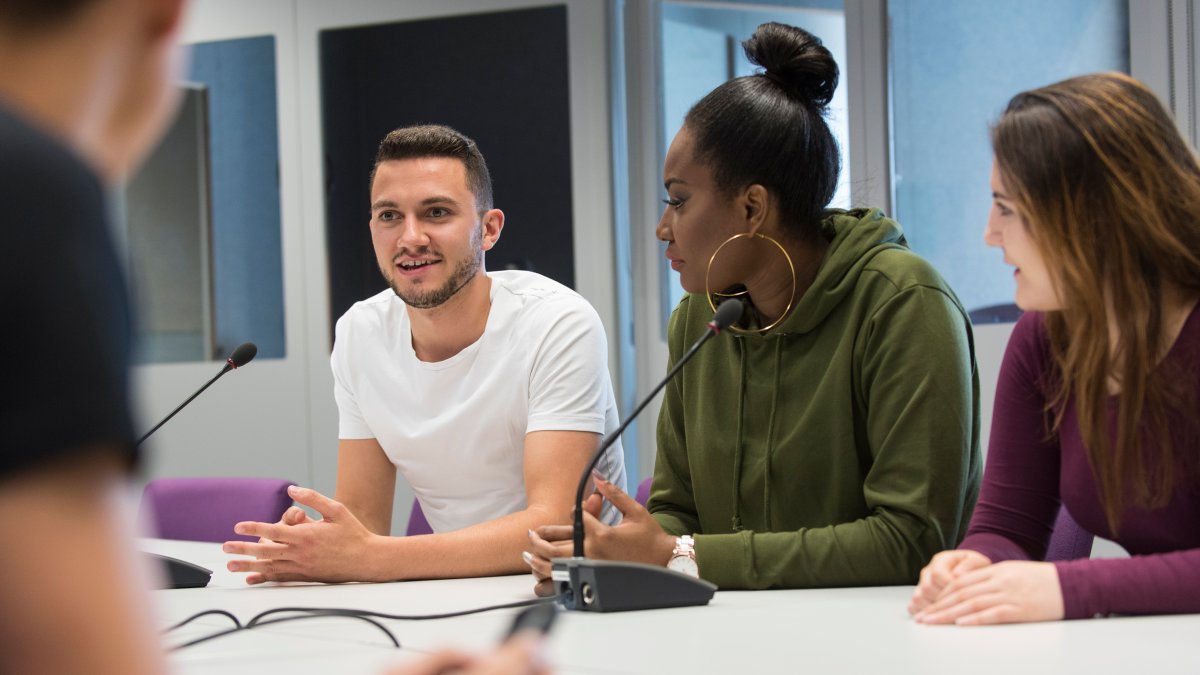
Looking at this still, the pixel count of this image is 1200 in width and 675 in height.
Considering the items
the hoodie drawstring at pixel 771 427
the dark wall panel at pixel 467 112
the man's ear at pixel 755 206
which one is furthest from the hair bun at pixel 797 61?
the dark wall panel at pixel 467 112

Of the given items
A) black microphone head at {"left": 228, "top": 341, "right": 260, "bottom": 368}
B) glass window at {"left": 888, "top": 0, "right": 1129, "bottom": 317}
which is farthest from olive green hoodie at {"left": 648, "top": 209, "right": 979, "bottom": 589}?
glass window at {"left": 888, "top": 0, "right": 1129, "bottom": 317}

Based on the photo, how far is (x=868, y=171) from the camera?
12.0 ft

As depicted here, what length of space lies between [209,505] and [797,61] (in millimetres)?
1755

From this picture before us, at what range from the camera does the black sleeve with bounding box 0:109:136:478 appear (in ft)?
0.99

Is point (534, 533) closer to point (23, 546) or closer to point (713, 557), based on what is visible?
point (713, 557)

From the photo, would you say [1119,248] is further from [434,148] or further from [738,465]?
[434,148]

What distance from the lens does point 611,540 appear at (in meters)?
1.63

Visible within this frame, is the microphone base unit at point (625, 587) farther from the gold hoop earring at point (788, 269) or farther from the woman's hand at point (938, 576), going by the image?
the gold hoop earring at point (788, 269)

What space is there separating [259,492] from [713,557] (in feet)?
4.70

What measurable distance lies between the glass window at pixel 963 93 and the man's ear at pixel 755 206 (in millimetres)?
1726

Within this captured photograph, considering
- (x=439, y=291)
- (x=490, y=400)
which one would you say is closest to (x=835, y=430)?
(x=490, y=400)

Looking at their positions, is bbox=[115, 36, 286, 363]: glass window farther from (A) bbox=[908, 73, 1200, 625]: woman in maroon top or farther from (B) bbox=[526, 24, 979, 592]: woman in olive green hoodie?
(A) bbox=[908, 73, 1200, 625]: woman in maroon top

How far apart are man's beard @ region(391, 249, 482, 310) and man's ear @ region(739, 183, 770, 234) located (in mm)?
721

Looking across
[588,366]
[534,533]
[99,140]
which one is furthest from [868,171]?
[99,140]
